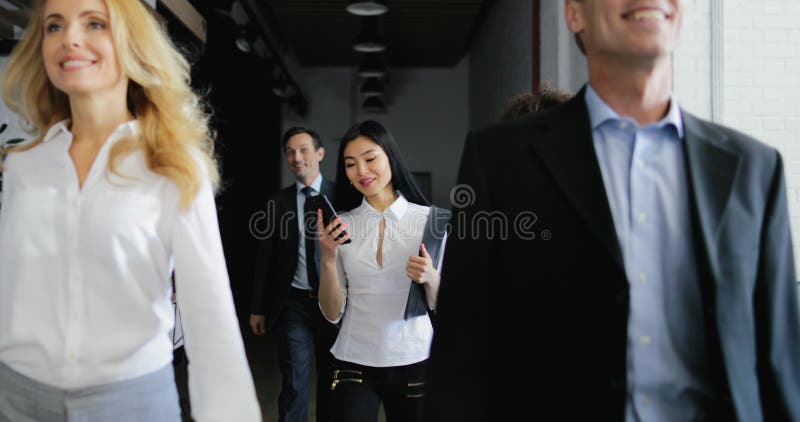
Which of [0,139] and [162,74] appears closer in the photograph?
[162,74]

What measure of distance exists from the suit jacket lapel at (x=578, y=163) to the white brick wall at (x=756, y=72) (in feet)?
9.45

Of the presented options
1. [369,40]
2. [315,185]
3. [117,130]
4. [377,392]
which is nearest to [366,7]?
[369,40]

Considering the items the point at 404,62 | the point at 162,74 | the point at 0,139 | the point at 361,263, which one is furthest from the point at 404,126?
the point at 162,74

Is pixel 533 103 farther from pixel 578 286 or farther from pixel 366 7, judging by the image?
pixel 366 7

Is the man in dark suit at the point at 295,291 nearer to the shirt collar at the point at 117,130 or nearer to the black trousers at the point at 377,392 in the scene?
the black trousers at the point at 377,392

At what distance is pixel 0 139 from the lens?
11.7ft

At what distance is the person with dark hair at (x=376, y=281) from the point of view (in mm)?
2422

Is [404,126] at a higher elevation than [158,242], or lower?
higher

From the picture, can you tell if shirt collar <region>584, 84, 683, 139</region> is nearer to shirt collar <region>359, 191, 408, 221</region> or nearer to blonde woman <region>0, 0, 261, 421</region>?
blonde woman <region>0, 0, 261, 421</region>

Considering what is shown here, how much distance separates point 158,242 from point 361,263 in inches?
51.5

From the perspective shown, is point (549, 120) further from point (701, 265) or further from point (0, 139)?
point (0, 139)

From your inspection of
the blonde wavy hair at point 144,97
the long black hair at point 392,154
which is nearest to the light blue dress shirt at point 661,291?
the blonde wavy hair at point 144,97

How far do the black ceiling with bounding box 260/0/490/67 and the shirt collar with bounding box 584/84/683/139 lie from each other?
8141 millimetres

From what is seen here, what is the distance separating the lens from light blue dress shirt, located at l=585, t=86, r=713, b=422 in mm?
1069
